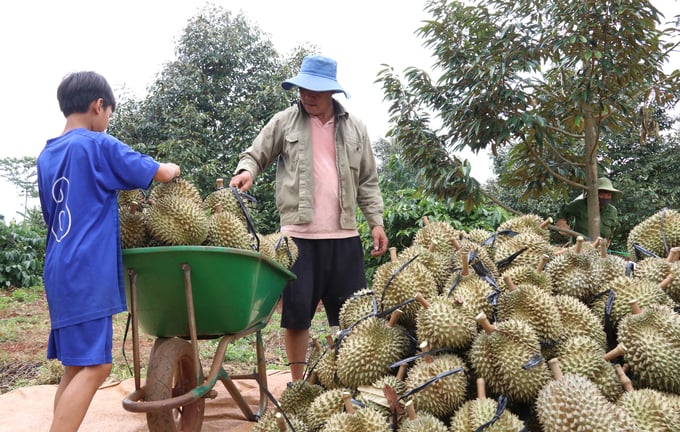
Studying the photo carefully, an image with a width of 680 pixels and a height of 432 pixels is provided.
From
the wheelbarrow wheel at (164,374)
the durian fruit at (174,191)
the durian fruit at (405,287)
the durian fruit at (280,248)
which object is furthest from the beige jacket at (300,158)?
the durian fruit at (405,287)

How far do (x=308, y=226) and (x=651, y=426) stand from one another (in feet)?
7.16

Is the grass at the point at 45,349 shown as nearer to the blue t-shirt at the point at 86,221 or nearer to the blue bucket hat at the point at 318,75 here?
the blue t-shirt at the point at 86,221

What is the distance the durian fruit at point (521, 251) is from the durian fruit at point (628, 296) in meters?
0.27

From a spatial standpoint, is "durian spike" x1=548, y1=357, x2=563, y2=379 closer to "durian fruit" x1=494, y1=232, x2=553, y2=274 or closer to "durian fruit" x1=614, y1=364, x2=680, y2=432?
"durian fruit" x1=614, y1=364, x2=680, y2=432

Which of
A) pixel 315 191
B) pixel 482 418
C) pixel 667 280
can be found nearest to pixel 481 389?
pixel 482 418

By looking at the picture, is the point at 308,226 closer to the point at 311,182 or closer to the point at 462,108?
the point at 311,182

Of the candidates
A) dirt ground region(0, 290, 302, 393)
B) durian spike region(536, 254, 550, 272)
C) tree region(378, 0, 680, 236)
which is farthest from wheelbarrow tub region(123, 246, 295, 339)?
tree region(378, 0, 680, 236)

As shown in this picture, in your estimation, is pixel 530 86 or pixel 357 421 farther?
pixel 530 86

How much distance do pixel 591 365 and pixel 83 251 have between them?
73.1 inches

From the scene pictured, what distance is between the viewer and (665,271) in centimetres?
185

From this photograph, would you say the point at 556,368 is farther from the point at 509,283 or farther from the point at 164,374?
the point at 164,374

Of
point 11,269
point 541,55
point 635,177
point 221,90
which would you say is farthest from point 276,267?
point 635,177

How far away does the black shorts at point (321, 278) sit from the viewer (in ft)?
10.2

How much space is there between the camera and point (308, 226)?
10.5 feet
